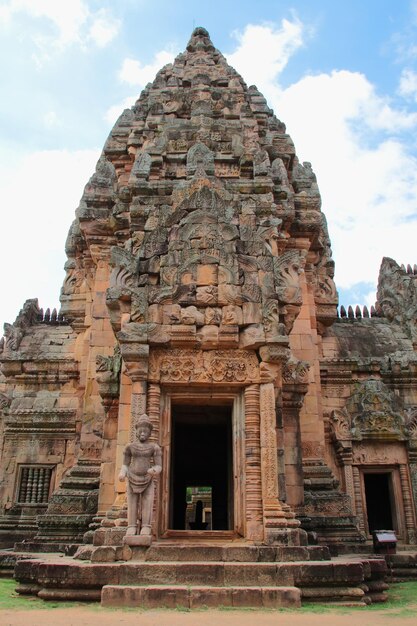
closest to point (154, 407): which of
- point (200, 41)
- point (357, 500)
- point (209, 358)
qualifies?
point (209, 358)

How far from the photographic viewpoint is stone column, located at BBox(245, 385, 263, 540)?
25.7 feet

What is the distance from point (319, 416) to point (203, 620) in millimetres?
7191

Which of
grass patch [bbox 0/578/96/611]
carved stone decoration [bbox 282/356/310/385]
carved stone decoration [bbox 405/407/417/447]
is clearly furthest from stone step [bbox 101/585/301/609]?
carved stone decoration [bbox 405/407/417/447]

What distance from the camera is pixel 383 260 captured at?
1808 cm

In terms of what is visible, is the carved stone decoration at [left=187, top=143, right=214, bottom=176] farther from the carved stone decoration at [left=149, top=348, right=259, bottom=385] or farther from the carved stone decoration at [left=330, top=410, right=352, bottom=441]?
the carved stone decoration at [left=330, top=410, right=352, bottom=441]

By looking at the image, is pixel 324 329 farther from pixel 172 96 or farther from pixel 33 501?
pixel 33 501

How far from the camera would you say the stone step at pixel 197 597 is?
6.07 meters

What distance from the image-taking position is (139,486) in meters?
7.33

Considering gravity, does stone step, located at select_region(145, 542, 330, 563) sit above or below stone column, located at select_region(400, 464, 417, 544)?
below

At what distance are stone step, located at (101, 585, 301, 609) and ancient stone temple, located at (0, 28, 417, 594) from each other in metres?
0.88

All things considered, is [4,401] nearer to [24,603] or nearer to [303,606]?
[24,603]

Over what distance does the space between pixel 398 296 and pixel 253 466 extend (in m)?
10.6

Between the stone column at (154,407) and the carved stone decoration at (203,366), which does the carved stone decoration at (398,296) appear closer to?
the carved stone decoration at (203,366)

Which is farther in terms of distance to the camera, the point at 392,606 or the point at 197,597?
the point at 392,606
